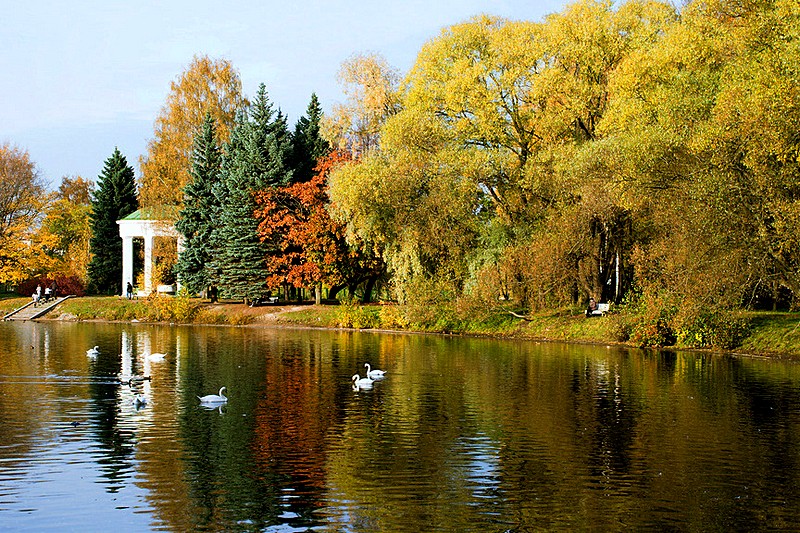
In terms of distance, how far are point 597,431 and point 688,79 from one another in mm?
20395

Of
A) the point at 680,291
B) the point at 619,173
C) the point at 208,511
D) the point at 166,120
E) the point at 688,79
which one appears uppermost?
the point at 166,120

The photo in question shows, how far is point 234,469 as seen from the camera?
15922mm

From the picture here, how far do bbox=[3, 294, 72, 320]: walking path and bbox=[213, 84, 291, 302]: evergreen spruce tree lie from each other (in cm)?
1287

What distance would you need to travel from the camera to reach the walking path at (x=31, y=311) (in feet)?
212

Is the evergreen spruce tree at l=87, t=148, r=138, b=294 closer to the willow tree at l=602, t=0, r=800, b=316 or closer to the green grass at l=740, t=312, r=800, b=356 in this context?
the willow tree at l=602, t=0, r=800, b=316

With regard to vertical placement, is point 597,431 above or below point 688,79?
below

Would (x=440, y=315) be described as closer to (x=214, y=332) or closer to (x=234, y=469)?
(x=214, y=332)

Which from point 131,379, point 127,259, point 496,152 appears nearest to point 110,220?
point 127,259

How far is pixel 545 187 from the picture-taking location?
4619cm

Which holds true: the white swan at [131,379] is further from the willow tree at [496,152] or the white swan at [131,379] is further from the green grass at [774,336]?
the green grass at [774,336]

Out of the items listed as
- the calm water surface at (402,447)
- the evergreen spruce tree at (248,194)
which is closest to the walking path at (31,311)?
the evergreen spruce tree at (248,194)

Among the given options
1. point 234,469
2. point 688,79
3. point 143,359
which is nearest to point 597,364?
point 688,79

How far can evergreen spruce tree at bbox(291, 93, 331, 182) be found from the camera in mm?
65688

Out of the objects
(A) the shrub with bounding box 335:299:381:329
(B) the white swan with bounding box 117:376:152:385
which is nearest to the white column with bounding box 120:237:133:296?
(A) the shrub with bounding box 335:299:381:329
